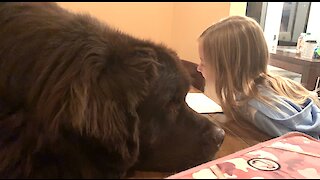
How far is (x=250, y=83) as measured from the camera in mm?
991

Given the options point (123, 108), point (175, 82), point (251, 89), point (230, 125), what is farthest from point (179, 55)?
point (251, 89)

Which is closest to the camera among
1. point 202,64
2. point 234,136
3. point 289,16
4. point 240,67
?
point 289,16

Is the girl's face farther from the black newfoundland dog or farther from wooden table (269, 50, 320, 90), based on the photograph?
the black newfoundland dog

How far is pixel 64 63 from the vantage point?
0.33 meters

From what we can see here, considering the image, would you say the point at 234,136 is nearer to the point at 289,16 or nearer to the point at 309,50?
the point at 289,16

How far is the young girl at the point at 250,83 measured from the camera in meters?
0.90

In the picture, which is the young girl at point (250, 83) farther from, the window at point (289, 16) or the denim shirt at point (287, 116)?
the window at point (289, 16)

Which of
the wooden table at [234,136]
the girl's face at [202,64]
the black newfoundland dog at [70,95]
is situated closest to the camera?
the black newfoundland dog at [70,95]

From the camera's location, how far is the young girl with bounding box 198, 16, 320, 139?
0.90 m

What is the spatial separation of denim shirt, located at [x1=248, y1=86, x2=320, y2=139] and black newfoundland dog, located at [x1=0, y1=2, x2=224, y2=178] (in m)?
0.53

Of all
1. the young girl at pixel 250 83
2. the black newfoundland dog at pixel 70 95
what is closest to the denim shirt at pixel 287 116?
the young girl at pixel 250 83

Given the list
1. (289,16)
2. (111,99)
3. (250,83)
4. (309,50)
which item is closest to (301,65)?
(309,50)

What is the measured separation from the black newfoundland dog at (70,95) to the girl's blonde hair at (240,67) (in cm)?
57

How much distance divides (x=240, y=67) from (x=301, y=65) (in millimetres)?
166
